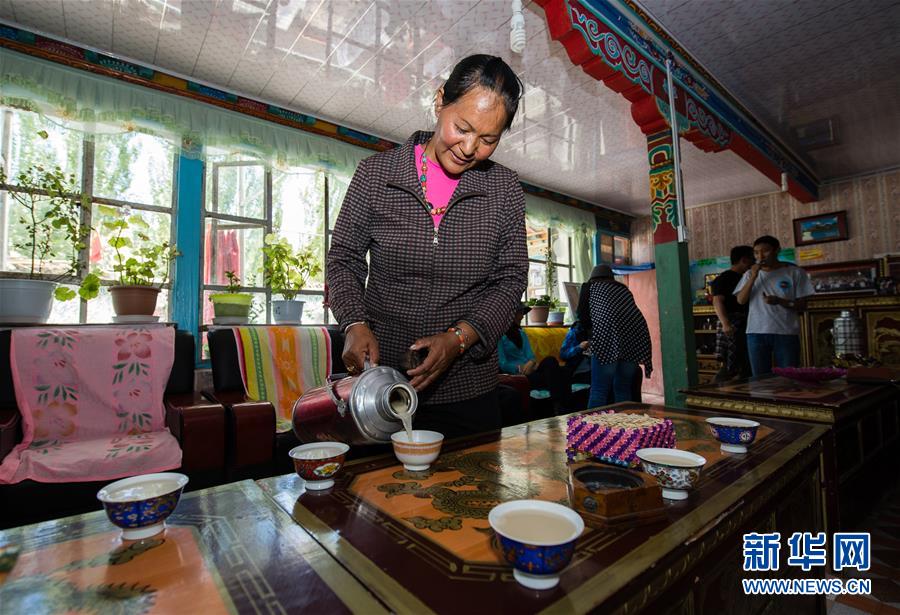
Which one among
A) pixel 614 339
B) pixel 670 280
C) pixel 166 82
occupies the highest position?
pixel 166 82

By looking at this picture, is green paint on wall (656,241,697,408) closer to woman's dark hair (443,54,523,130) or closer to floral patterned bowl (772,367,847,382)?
floral patterned bowl (772,367,847,382)

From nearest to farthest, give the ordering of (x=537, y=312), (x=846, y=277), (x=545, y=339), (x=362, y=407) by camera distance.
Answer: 1. (x=362, y=407)
2. (x=545, y=339)
3. (x=537, y=312)
4. (x=846, y=277)

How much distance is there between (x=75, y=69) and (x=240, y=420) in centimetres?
304

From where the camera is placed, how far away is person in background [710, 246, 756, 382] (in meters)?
4.31

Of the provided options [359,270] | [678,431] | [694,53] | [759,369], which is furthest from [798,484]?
[694,53]

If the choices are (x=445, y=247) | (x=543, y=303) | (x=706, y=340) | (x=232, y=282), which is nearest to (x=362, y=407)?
(x=445, y=247)

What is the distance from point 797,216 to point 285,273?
24.7 ft

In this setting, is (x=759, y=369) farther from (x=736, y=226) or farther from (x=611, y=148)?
(x=736, y=226)

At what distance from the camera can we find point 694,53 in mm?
3623

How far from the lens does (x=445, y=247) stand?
1.24 metres

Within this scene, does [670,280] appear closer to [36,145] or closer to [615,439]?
[615,439]

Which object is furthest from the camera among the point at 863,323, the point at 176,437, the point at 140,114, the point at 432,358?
the point at 863,323

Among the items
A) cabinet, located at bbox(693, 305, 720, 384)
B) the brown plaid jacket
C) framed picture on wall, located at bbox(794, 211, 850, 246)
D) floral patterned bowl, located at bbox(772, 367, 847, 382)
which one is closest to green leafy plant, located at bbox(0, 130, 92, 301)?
the brown plaid jacket

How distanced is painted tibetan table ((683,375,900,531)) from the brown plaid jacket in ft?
4.33
